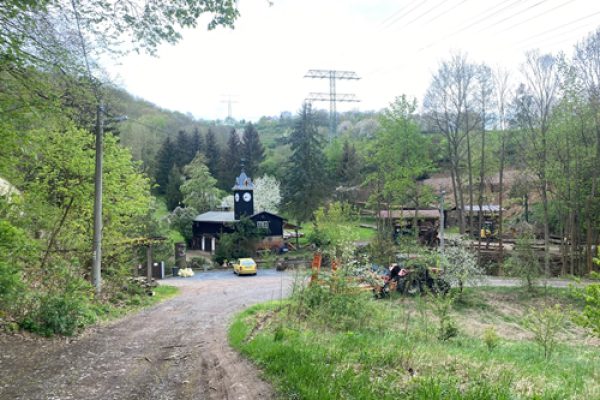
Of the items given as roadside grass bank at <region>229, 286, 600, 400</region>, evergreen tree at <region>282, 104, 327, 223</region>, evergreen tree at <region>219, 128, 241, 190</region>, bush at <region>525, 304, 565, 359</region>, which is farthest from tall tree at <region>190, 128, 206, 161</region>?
bush at <region>525, 304, 565, 359</region>

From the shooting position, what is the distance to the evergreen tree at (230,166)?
59.3 metres

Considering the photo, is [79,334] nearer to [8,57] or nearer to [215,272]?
[8,57]

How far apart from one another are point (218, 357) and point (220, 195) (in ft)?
155

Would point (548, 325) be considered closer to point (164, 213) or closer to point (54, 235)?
point (54, 235)

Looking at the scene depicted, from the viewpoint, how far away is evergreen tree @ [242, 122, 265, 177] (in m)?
58.5

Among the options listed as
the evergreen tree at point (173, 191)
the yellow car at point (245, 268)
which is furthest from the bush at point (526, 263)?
the evergreen tree at point (173, 191)

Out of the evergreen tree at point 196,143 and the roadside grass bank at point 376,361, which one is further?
the evergreen tree at point 196,143

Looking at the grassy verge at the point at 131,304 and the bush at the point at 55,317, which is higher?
the bush at the point at 55,317


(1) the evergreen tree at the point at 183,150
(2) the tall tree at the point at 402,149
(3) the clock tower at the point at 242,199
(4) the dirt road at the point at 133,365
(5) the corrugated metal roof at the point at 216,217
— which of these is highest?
(1) the evergreen tree at the point at 183,150

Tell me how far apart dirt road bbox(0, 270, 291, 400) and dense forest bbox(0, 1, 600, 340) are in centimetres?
118

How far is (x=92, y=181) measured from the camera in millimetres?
14117

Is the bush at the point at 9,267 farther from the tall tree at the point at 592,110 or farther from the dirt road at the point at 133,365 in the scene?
the tall tree at the point at 592,110

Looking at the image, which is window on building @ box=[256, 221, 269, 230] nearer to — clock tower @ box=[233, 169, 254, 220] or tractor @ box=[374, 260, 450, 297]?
clock tower @ box=[233, 169, 254, 220]

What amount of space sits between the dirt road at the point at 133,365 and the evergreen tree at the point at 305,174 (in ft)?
100
